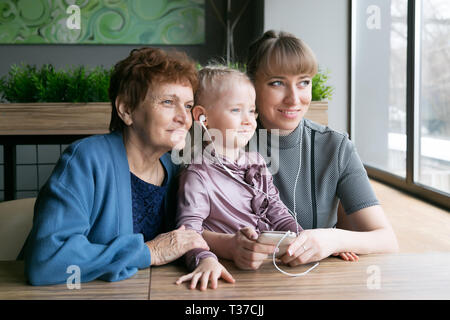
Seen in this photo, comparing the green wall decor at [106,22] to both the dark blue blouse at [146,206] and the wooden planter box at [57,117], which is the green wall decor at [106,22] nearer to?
the wooden planter box at [57,117]

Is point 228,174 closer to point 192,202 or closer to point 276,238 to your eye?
point 192,202

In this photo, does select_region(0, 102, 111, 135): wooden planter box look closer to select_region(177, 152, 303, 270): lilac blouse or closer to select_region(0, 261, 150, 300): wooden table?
select_region(177, 152, 303, 270): lilac blouse

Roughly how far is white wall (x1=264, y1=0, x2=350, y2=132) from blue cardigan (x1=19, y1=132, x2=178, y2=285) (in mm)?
4601

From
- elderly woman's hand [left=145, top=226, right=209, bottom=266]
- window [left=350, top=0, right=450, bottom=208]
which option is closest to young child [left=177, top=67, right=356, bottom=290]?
elderly woman's hand [left=145, top=226, right=209, bottom=266]

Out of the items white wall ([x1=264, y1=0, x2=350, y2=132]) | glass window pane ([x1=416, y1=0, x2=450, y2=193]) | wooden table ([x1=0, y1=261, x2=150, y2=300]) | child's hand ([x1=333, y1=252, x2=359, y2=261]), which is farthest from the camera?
white wall ([x1=264, y1=0, x2=350, y2=132])

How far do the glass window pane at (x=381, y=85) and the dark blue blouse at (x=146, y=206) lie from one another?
10.2 feet

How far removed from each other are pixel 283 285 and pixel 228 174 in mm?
425

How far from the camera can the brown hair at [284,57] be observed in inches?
56.6

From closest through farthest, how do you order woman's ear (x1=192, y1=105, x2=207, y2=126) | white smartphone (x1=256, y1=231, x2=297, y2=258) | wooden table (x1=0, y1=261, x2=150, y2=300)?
wooden table (x1=0, y1=261, x2=150, y2=300) → white smartphone (x1=256, y1=231, x2=297, y2=258) → woman's ear (x1=192, y1=105, x2=207, y2=126)

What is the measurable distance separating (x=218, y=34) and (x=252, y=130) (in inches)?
202

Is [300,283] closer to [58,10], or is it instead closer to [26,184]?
[26,184]

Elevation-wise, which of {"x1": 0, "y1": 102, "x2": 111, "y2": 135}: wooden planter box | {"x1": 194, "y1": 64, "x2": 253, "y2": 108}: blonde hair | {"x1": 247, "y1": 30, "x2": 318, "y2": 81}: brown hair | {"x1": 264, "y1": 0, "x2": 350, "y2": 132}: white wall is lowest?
{"x1": 0, "y1": 102, "x2": 111, "y2": 135}: wooden planter box

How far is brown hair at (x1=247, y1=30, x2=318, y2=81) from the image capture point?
56.6 inches

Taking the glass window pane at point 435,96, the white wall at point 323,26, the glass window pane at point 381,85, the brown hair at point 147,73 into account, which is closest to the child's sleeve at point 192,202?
the brown hair at point 147,73
